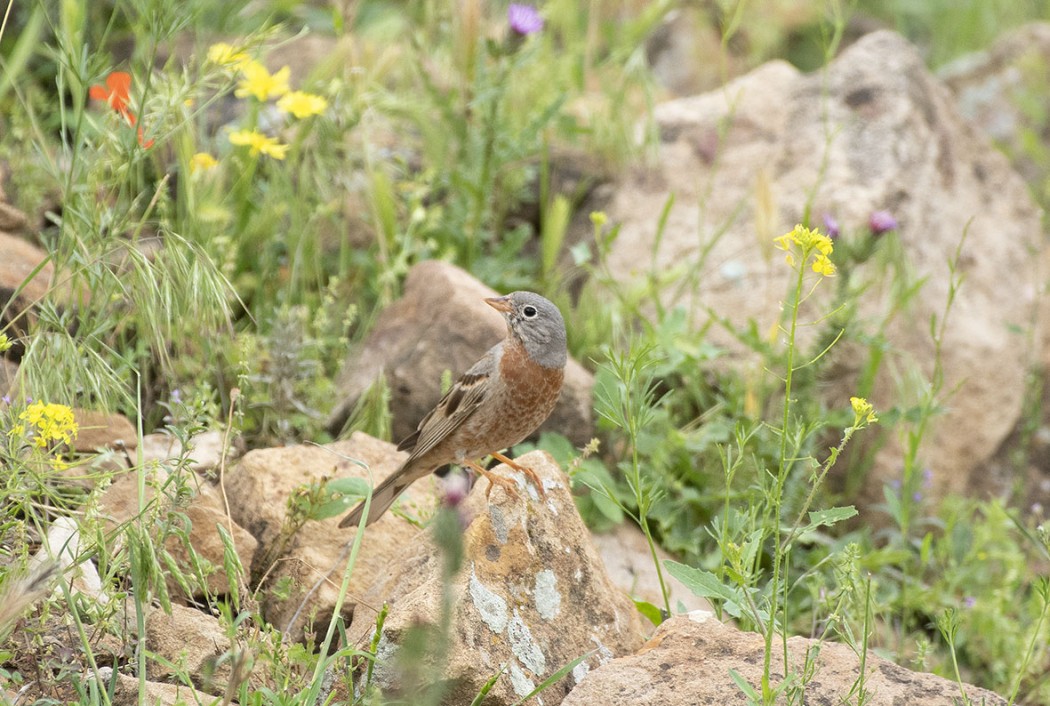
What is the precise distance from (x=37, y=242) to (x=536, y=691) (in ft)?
12.1

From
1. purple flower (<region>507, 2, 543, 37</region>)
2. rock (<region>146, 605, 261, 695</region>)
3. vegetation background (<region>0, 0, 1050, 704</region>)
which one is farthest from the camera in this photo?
purple flower (<region>507, 2, 543, 37</region>)

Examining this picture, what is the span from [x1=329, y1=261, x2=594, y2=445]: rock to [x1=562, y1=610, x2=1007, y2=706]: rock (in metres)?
1.83

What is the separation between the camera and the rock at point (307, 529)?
3799mm

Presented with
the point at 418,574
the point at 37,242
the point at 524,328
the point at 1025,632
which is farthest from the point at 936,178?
the point at 37,242

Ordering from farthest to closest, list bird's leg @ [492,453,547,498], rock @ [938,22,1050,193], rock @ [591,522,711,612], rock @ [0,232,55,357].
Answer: rock @ [938,22,1050,193] < rock @ [591,522,711,612] < rock @ [0,232,55,357] < bird's leg @ [492,453,547,498]

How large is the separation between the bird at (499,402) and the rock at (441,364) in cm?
88

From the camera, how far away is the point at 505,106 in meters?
6.61

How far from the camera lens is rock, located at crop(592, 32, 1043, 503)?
6.01m

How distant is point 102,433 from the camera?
14.1ft

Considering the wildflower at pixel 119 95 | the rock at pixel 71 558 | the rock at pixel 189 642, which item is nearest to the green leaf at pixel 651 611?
the rock at pixel 189 642

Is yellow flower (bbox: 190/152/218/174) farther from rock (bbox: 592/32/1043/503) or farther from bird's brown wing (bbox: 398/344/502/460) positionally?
rock (bbox: 592/32/1043/503)

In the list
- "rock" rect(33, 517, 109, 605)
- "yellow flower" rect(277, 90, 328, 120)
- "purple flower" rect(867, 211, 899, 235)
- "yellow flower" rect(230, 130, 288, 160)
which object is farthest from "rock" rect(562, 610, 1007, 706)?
"yellow flower" rect(277, 90, 328, 120)

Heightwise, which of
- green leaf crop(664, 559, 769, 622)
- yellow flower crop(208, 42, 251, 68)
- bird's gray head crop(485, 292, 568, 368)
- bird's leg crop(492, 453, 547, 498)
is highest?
yellow flower crop(208, 42, 251, 68)

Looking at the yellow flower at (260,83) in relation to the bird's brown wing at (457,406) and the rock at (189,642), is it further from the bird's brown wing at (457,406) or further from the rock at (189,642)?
the rock at (189,642)
